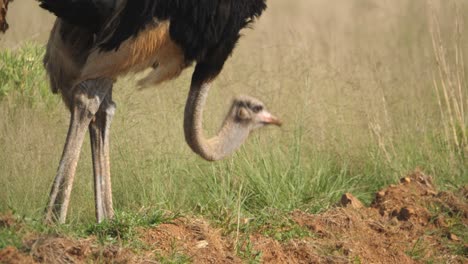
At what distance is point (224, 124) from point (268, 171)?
0.65m

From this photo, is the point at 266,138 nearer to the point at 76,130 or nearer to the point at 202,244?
the point at 76,130

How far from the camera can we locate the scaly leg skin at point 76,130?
4.96 meters

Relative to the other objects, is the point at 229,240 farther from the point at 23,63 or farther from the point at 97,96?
the point at 23,63

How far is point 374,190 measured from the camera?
668 cm

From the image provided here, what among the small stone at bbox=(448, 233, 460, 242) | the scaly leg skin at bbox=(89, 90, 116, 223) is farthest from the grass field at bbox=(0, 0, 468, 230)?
the small stone at bbox=(448, 233, 460, 242)

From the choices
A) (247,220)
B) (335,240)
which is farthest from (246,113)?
(335,240)

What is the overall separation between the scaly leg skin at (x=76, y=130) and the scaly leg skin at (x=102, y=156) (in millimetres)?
309

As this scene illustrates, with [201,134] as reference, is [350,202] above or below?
below

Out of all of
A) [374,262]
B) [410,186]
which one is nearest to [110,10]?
[374,262]

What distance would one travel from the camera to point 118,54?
4.91 metres

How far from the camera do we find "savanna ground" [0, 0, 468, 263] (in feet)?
15.4

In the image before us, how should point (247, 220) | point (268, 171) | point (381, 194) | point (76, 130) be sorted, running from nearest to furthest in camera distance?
point (76, 130)
point (247, 220)
point (381, 194)
point (268, 171)

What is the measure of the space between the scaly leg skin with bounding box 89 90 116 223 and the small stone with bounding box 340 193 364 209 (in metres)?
1.49

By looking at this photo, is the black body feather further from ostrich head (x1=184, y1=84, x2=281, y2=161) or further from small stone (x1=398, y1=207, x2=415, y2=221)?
small stone (x1=398, y1=207, x2=415, y2=221)
